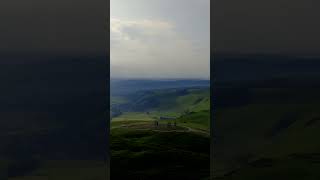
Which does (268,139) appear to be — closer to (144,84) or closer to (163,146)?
(163,146)

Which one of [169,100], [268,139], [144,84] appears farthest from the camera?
[169,100]

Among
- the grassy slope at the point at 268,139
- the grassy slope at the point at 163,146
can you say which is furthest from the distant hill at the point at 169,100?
the grassy slope at the point at 268,139

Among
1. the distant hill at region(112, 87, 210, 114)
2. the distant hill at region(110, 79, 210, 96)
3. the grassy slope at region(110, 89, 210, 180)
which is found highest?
the distant hill at region(110, 79, 210, 96)

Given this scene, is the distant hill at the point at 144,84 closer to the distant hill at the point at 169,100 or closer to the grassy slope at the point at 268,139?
the distant hill at the point at 169,100

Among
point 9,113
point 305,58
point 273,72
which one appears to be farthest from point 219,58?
point 9,113

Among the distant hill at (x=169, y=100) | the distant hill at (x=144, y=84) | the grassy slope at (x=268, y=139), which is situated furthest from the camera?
the distant hill at (x=169, y=100)

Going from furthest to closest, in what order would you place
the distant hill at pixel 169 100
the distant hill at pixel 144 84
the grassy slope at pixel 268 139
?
the distant hill at pixel 169 100 → the distant hill at pixel 144 84 → the grassy slope at pixel 268 139

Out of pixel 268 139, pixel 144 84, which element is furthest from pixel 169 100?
pixel 268 139

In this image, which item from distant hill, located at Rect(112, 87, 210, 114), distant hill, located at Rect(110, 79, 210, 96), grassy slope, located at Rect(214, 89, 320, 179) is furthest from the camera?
distant hill, located at Rect(112, 87, 210, 114)

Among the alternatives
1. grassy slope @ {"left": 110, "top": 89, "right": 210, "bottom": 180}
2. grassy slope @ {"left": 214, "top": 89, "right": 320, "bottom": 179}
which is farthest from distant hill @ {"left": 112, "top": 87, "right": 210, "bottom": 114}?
grassy slope @ {"left": 214, "top": 89, "right": 320, "bottom": 179}

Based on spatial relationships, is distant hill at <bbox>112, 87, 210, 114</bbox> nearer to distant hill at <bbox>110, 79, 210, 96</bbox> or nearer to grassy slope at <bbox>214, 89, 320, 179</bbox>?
distant hill at <bbox>110, 79, 210, 96</bbox>

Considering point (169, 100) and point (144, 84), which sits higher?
point (144, 84)
